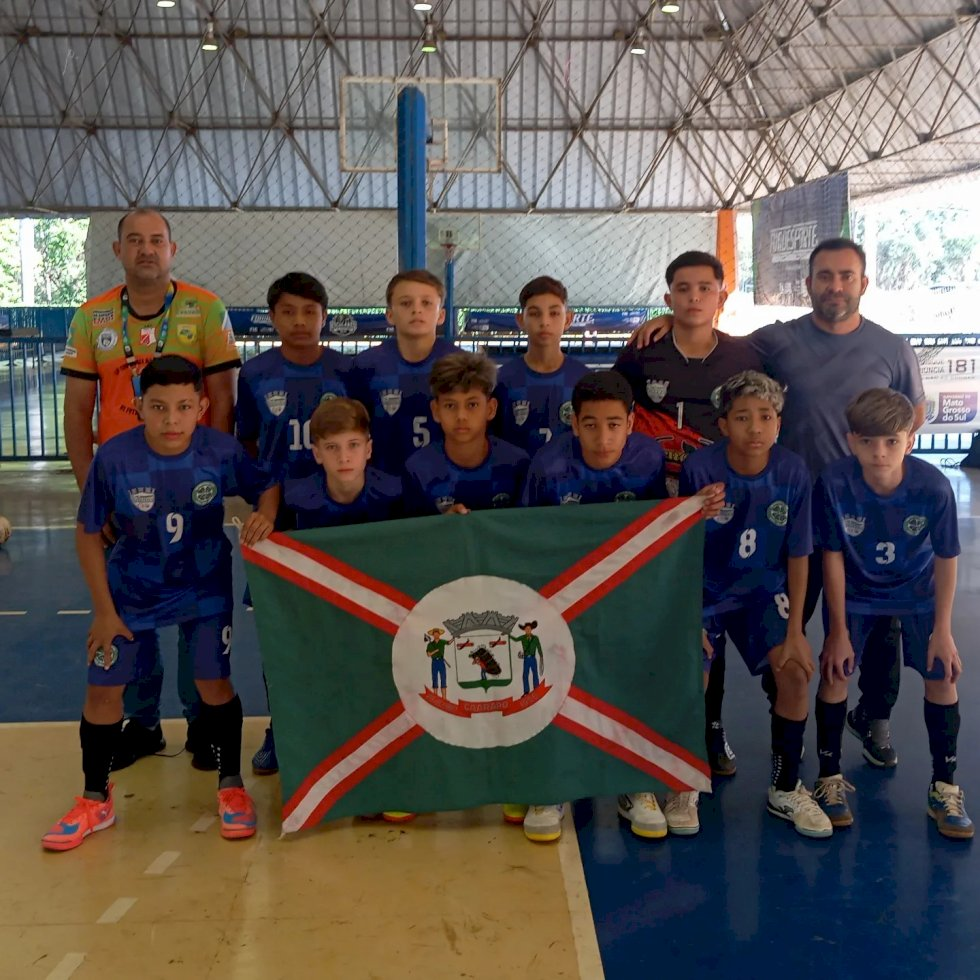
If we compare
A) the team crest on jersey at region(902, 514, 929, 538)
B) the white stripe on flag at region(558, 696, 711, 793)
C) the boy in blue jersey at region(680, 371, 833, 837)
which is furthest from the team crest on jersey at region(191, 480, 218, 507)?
the team crest on jersey at region(902, 514, 929, 538)

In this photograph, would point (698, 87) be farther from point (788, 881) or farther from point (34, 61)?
point (788, 881)

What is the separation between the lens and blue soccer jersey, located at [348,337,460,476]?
3.70 m

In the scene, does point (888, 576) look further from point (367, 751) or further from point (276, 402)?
point (276, 402)

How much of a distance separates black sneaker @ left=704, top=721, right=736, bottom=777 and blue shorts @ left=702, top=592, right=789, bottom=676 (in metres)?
0.43

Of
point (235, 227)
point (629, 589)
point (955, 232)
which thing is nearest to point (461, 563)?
point (629, 589)

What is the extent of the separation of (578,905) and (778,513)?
1350 millimetres

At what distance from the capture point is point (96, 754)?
10.7 ft

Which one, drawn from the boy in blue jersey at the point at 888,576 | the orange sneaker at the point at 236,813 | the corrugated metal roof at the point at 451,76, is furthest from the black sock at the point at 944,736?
the corrugated metal roof at the point at 451,76

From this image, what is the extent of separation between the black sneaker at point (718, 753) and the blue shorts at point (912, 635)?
60 centimetres

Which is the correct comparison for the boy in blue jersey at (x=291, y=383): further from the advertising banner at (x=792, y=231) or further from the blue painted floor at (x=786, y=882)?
the advertising banner at (x=792, y=231)

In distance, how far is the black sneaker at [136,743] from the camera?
3781 mm

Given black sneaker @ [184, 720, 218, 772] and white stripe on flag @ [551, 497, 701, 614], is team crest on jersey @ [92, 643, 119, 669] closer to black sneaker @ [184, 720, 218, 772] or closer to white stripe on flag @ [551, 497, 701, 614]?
black sneaker @ [184, 720, 218, 772]

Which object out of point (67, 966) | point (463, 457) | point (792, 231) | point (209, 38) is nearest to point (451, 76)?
point (209, 38)

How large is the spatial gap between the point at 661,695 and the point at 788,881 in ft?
2.16
